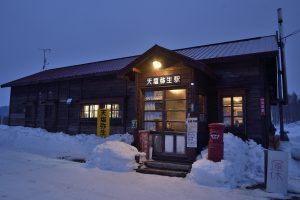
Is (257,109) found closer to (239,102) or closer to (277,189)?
Result: (239,102)

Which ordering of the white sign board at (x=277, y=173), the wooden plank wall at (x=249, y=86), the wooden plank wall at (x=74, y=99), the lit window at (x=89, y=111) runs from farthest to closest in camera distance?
the lit window at (x=89, y=111) → the wooden plank wall at (x=74, y=99) → the wooden plank wall at (x=249, y=86) → the white sign board at (x=277, y=173)

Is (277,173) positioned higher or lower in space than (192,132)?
lower

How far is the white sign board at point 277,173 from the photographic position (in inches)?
265

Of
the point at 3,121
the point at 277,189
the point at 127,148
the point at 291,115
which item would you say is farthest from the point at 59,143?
the point at 291,115

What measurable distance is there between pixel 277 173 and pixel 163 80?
540 centimetres

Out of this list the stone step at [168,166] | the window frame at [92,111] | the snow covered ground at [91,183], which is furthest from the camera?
the window frame at [92,111]

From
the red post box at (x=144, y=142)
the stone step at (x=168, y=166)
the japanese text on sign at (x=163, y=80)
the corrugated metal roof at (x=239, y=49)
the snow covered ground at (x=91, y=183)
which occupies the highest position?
the corrugated metal roof at (x=239, y=49)

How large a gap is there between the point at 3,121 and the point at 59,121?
54.7 feet

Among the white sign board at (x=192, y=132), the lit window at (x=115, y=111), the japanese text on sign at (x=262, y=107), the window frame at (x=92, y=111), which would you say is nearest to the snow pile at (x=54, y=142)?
the window frame at (x=92, y=111)

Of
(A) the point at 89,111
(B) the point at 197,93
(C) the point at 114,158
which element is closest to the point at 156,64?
(B) the point at 197,93

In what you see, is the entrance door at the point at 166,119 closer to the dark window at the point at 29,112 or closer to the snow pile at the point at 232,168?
the snow pile at the point at 232,168

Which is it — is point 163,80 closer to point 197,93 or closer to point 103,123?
point 197,93

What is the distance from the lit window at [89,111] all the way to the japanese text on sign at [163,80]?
681 centimetres

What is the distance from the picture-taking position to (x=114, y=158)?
939 cm
